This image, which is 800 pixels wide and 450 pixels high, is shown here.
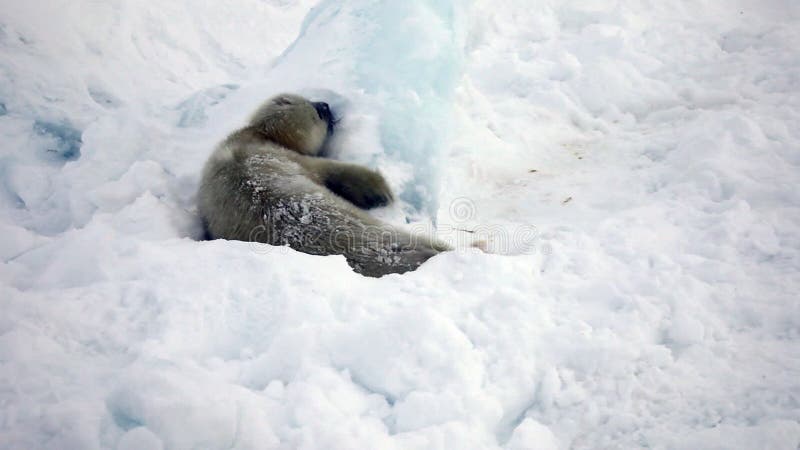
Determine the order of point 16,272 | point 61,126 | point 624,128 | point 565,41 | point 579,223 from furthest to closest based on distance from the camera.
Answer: point 565,41
point 624,128
point 61,126
point 579,223
point 16,272

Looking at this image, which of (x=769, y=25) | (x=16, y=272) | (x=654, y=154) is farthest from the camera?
(x=769, y=25)

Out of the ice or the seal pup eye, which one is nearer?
the ice

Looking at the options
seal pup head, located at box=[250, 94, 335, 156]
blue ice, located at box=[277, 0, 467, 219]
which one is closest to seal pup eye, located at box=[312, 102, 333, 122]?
seal pup head, located at box=[250, 94, 335, 156]

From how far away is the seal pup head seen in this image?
12.8 feet

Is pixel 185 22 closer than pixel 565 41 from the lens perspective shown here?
No

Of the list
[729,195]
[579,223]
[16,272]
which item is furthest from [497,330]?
[16,272]

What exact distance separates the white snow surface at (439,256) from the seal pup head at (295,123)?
0.16m

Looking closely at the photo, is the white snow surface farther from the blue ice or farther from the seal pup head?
the seal pup head

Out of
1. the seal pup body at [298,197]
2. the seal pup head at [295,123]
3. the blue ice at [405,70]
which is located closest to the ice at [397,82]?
the blue ice at [405,70]

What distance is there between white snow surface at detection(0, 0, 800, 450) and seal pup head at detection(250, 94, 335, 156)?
160 mm

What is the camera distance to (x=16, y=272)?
221cm

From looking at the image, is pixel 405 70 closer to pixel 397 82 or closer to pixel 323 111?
pixel 397 82

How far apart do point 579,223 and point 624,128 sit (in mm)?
1819

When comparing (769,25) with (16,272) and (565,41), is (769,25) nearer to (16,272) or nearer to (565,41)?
(565,41)
